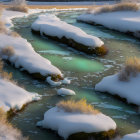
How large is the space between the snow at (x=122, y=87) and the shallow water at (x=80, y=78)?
0.30m

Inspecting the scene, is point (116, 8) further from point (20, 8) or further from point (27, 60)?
point (27, 60)

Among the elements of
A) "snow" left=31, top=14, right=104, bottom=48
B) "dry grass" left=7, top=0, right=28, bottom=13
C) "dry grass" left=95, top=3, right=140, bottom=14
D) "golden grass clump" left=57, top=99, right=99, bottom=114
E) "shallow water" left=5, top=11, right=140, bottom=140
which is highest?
"dry grass" left=95, top=3, right=140, bottom=14

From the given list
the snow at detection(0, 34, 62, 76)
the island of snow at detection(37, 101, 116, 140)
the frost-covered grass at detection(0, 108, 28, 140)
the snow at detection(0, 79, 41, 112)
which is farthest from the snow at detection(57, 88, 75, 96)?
the frost-covered grass at detection(0, 108, 28, 140)

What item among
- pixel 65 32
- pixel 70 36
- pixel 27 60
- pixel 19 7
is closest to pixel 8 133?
pixel 27 60

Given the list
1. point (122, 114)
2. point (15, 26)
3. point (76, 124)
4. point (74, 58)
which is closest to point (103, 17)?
point (15, 26)

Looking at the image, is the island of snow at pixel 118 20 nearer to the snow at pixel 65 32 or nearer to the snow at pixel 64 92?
the snow at pixel 65 32

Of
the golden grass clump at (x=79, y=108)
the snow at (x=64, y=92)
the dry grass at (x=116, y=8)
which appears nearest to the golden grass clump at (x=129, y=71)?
the snow at (x=64, y=92)

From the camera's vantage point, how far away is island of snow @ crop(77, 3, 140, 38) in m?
22.9

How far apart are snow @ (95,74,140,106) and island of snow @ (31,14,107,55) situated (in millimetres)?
5090

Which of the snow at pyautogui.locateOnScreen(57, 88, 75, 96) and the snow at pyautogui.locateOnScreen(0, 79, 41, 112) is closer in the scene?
the snow at pyautogui.locateOnScreen(0, 79, 41, 112)

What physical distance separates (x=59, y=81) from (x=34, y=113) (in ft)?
10.0

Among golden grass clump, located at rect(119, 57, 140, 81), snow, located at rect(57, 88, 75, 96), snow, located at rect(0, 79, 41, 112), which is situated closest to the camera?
snow, located at rect(0, 79, 41, 112)

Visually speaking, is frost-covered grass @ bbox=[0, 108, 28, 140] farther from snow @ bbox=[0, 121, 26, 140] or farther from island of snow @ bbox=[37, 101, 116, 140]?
island of snow @ bbox=[37, 101, 116, 140]

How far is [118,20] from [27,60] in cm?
1159
